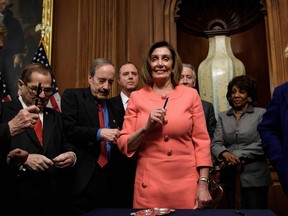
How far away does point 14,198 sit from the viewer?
82.3 inches

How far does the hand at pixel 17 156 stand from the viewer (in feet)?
6.49

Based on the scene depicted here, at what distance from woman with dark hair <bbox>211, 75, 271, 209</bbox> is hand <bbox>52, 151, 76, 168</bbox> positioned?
4.21ft

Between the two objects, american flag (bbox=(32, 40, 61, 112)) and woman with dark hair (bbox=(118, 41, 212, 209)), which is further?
american flag (bbox=(32, 40, 61, 112))

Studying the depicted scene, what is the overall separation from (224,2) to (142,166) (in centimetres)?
391

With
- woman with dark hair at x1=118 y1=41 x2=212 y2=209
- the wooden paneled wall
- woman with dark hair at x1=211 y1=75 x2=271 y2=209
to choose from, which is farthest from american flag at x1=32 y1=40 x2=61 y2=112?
woman with dark hair at x1=118 y1=41 x2=212 y2=209

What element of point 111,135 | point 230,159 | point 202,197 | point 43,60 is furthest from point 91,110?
point 43,60

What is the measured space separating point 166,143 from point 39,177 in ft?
2.77

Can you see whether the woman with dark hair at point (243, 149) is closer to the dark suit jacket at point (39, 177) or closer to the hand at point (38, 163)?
the dark suit jacket at point (39, 177)

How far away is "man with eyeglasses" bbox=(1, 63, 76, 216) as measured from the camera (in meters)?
2.09

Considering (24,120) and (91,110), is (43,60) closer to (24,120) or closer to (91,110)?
(91,110)

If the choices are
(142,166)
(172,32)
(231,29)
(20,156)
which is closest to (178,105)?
(142,166)

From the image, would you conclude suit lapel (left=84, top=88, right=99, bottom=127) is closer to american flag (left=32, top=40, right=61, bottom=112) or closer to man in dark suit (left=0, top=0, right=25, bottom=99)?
american flag (left=32, top=40, right=61, bottom=112)

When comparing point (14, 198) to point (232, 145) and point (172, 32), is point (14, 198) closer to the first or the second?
point (232, 145)

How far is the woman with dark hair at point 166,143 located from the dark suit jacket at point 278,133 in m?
0.38
